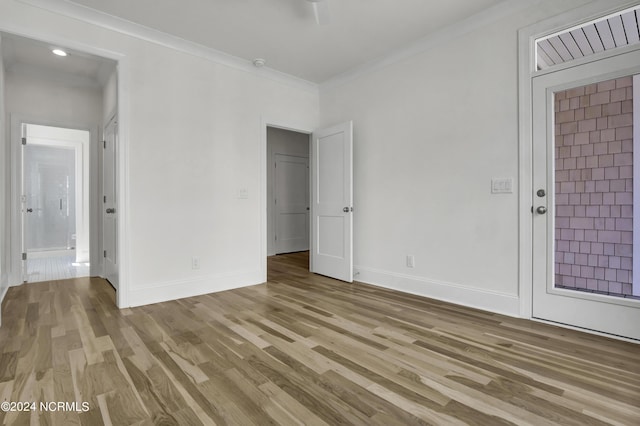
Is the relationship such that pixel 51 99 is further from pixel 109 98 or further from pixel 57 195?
pixel 57 195

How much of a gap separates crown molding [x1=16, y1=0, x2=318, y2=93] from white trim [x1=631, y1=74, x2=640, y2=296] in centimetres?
345

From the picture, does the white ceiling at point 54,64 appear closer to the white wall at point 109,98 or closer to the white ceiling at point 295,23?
the white wall at point 109,98

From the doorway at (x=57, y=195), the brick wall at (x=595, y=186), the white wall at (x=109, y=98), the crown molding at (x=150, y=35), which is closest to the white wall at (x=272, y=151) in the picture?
the crown molding at (x=150, y=35)

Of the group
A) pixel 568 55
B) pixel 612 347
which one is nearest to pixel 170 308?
pixel 612 347

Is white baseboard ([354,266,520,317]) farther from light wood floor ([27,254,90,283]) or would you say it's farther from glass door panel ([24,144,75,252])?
glass door panel ([24,144,75,252])

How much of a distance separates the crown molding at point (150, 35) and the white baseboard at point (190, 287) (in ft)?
8.05

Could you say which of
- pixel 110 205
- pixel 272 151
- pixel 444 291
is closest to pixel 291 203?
pixel 272 151

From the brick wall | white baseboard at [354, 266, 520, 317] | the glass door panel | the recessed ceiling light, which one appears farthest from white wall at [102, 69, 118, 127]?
the brick wall

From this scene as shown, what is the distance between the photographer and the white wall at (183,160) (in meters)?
3.00

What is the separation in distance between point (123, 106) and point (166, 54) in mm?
731

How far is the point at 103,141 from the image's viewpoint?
4.23m

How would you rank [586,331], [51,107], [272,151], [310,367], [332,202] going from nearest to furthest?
[310,367], [586,331], [51,107], [332,202], [272,151]

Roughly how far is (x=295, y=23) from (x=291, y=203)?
4.11 m

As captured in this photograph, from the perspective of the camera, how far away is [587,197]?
7.81ft
